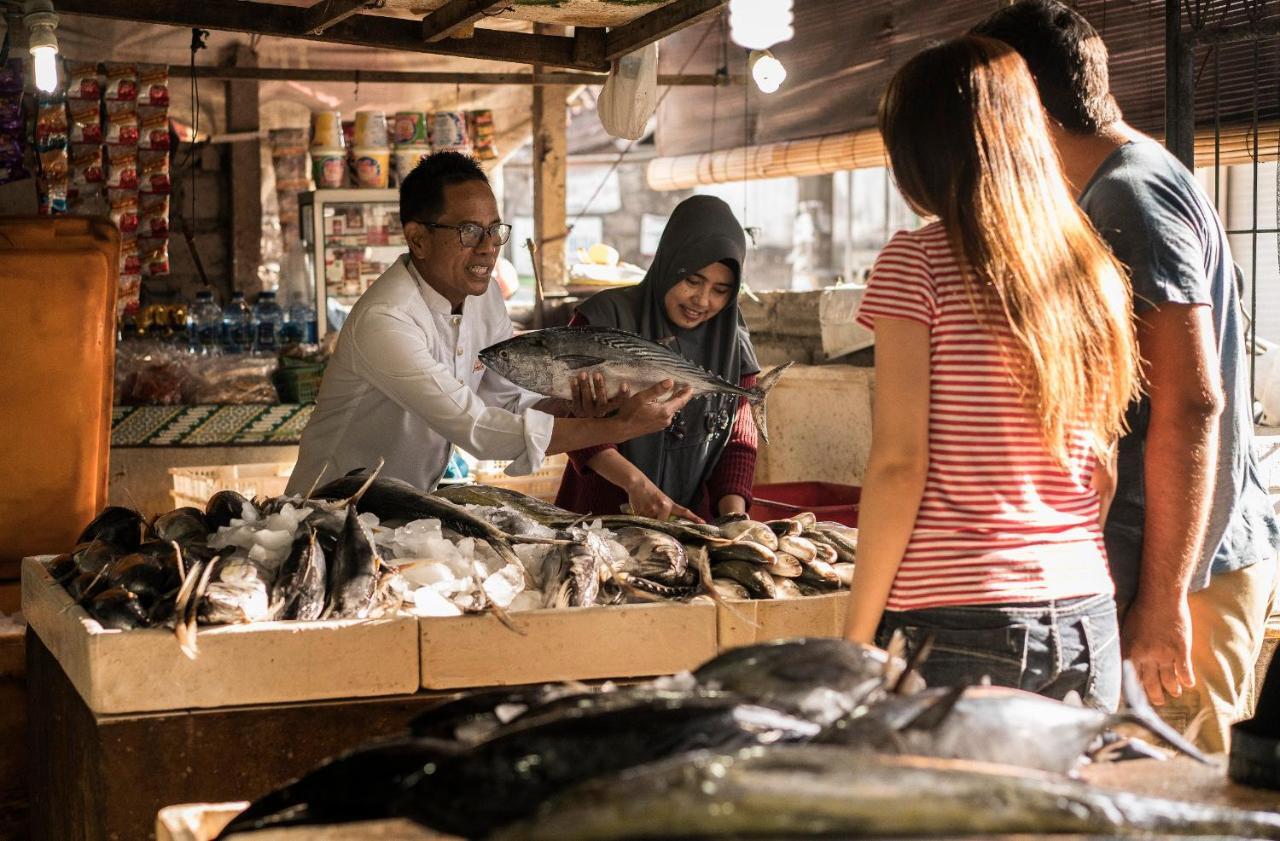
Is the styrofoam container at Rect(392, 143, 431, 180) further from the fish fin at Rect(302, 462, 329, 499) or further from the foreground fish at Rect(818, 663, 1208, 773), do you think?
the foreground fish at Rect(818, 663, 1208, 773)

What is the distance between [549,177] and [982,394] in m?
8.58

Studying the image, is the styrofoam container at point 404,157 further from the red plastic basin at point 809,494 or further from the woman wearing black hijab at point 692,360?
the woman wearing black hijab at point 692,360

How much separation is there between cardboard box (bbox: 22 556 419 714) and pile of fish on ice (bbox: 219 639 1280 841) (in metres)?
1.33

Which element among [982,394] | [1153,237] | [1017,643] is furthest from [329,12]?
[1017,643]

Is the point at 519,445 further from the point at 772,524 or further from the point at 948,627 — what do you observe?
the point at 948,627

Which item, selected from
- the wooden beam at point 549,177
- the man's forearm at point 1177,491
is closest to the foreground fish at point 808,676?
the man's forearm at point 1177,491

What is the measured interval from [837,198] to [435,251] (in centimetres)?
1761

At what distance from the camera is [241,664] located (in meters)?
3.02

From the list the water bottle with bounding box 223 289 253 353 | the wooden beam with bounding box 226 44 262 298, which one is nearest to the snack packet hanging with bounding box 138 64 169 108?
the water bottle with bounding box 223 289 253 353

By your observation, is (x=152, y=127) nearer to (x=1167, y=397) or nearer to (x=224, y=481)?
(x=224, y=481)

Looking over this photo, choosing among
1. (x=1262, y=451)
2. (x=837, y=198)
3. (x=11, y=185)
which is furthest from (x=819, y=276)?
(x=1262, y=451)

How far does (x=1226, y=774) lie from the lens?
1.82m

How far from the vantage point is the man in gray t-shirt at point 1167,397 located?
8.33 feet

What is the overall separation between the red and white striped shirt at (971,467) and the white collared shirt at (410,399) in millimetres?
2101
